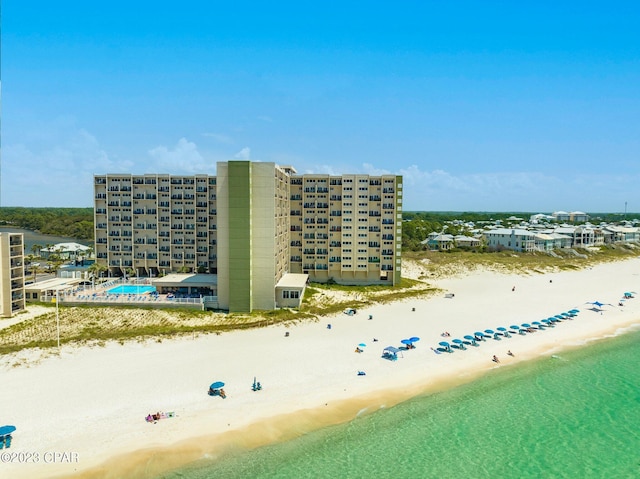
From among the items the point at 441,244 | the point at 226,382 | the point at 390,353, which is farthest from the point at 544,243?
the point at 226,382

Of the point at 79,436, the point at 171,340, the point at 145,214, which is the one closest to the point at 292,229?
the point at 145,214

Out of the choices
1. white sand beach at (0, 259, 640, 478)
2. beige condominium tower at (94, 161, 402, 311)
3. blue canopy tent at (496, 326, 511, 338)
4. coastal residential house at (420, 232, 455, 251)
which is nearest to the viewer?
white sand beach at (0, 259, 640, 478)

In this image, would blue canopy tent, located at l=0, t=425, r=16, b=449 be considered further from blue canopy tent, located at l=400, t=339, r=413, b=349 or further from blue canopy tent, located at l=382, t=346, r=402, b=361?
blue canopy tent, located at l=400, t=339, r=413, b=349

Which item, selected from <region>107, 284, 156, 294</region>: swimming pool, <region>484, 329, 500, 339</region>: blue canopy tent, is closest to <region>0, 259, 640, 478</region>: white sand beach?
<region>484, 329, 500, 339</region>: blue canopy tent

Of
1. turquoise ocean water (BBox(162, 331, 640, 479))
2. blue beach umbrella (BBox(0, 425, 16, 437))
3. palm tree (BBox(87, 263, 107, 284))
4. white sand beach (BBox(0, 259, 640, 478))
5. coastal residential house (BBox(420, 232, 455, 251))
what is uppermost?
coastal residential house (BBox(420, 232, 455, 251))

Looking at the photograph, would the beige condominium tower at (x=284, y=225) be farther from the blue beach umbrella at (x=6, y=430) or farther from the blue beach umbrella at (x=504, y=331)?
the blue beach umbrella at (x=6, y=430)

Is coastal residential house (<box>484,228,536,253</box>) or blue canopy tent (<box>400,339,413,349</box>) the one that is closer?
blue canopy tent (<box>400,339,413,349</box>)

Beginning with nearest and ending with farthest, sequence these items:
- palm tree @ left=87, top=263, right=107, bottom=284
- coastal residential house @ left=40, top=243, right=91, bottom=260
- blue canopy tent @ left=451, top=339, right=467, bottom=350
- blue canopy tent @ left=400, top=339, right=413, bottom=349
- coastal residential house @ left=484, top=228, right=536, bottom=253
A: blue canopy tent @ left=400, top=339, right=413, bottom=349 < blue canopy tent @ left=451, top=339, right=467, bottom=350 < palm tree @ left=87, top=263, right=107, bottom=284 < coastal residential house @ left=40, top=243, right=91, bottom=260 < coastal residential house @ left=484, top=228, right=536, bottom=253
